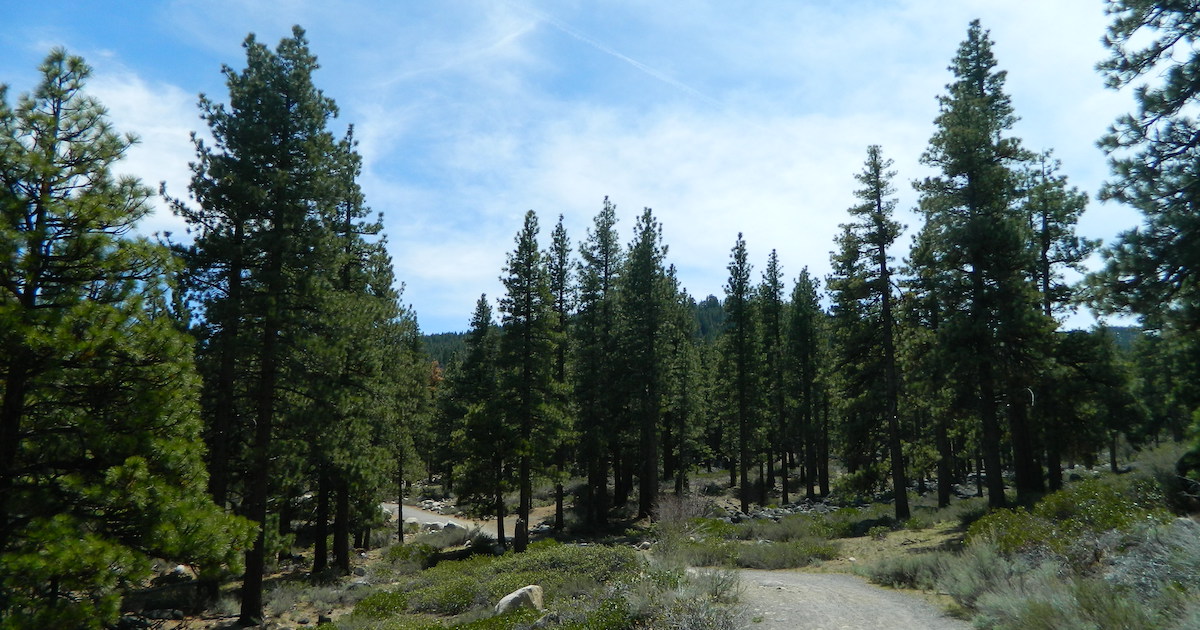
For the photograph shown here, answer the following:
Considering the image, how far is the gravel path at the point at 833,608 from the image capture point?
923cm

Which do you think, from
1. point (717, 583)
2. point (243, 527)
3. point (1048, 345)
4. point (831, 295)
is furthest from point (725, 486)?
point (243, 527)

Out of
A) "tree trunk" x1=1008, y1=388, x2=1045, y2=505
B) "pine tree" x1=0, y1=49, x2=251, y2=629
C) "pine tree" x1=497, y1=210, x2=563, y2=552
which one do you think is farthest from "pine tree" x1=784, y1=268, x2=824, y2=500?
"pine tree" x1=0, y1=49, x2=251, y2=629

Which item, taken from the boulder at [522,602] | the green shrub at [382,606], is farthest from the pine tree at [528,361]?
the boulder at [522,602]

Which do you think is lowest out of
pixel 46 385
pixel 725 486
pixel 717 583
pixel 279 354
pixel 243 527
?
pixel 725 486

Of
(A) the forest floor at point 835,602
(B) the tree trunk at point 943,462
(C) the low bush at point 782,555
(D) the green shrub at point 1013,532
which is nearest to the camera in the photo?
(A) the forest floor at point 835,602

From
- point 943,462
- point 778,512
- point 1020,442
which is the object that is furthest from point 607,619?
point 778,512

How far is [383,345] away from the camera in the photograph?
23.1m

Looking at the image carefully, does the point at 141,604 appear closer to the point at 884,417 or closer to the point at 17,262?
the point at 17,262

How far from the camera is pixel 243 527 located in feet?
28.1

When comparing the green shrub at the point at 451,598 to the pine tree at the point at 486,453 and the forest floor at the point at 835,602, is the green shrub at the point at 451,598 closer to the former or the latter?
the forest floor at the point at 835,602

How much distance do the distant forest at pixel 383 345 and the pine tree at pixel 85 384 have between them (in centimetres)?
3

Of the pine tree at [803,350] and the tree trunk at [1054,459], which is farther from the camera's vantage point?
the pine tree at [803,350]

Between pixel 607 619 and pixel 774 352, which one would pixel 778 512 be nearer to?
pixel 774 352

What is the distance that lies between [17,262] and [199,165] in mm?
9429
